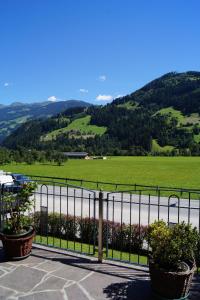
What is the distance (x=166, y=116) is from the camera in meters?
188

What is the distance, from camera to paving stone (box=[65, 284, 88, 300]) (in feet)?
21.1

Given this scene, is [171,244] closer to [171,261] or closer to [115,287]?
[171,261]

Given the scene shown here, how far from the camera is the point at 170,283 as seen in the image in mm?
6188

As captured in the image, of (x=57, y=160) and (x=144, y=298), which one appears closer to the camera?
(x=144, y=298)

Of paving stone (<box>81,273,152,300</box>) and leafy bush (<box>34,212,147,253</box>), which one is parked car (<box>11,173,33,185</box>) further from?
paving stone (<box>81,273,152,300</box>)

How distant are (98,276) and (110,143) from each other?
151 m

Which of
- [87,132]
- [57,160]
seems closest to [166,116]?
[87,132]

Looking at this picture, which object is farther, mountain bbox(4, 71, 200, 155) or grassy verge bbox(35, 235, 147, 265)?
mountain bbox(4, 71, 200, 155)

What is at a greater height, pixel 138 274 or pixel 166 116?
pixel 166 116

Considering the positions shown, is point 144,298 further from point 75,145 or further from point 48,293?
point 75,145

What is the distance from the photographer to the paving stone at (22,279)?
688 centimetres

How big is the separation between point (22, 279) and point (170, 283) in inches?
111

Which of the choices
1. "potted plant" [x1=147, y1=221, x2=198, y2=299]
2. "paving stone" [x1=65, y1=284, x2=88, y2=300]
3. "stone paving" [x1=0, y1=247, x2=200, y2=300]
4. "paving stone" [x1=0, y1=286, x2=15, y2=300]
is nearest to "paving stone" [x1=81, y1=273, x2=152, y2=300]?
"stone paving" [x1=0, y1=247, x2=200, y2=300]

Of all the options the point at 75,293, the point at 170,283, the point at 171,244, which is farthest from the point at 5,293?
the point at 171,244
